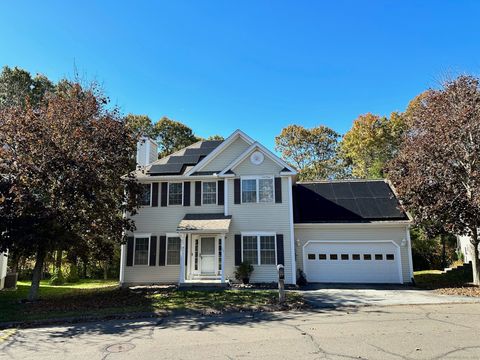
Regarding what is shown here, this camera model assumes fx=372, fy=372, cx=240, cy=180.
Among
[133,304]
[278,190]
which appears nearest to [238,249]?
[278,190]

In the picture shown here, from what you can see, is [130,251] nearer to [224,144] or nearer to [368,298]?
[224,144]

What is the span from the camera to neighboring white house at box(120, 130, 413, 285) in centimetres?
1772

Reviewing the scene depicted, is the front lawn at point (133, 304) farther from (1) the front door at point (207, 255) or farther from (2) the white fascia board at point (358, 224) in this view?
(2) the white fascia board at point (358, 224)

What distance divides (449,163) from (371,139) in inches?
885

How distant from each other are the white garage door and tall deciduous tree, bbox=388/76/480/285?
2.58 m

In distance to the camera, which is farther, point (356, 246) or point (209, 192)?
point (209, 192)

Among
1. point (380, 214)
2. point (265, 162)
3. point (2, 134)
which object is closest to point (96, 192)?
point (2, 134)

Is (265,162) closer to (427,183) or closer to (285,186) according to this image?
(285,186)

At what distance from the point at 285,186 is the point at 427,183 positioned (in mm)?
6232

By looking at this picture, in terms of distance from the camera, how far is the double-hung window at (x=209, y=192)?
19.0 metres

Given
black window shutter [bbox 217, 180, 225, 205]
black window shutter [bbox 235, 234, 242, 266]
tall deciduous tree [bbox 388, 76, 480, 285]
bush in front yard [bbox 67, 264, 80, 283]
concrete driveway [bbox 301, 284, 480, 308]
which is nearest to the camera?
concrete driveway [bbox 301, 284, 480, 308]

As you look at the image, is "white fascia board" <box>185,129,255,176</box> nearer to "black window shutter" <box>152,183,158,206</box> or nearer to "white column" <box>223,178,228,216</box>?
"white column" <box>223,178,228,216</box>

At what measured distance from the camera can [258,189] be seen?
60.4ft

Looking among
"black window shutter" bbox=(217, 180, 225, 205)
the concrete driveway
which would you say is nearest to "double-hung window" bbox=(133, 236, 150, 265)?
"black window shutter" bbox=(217, 180, 225, 205)
